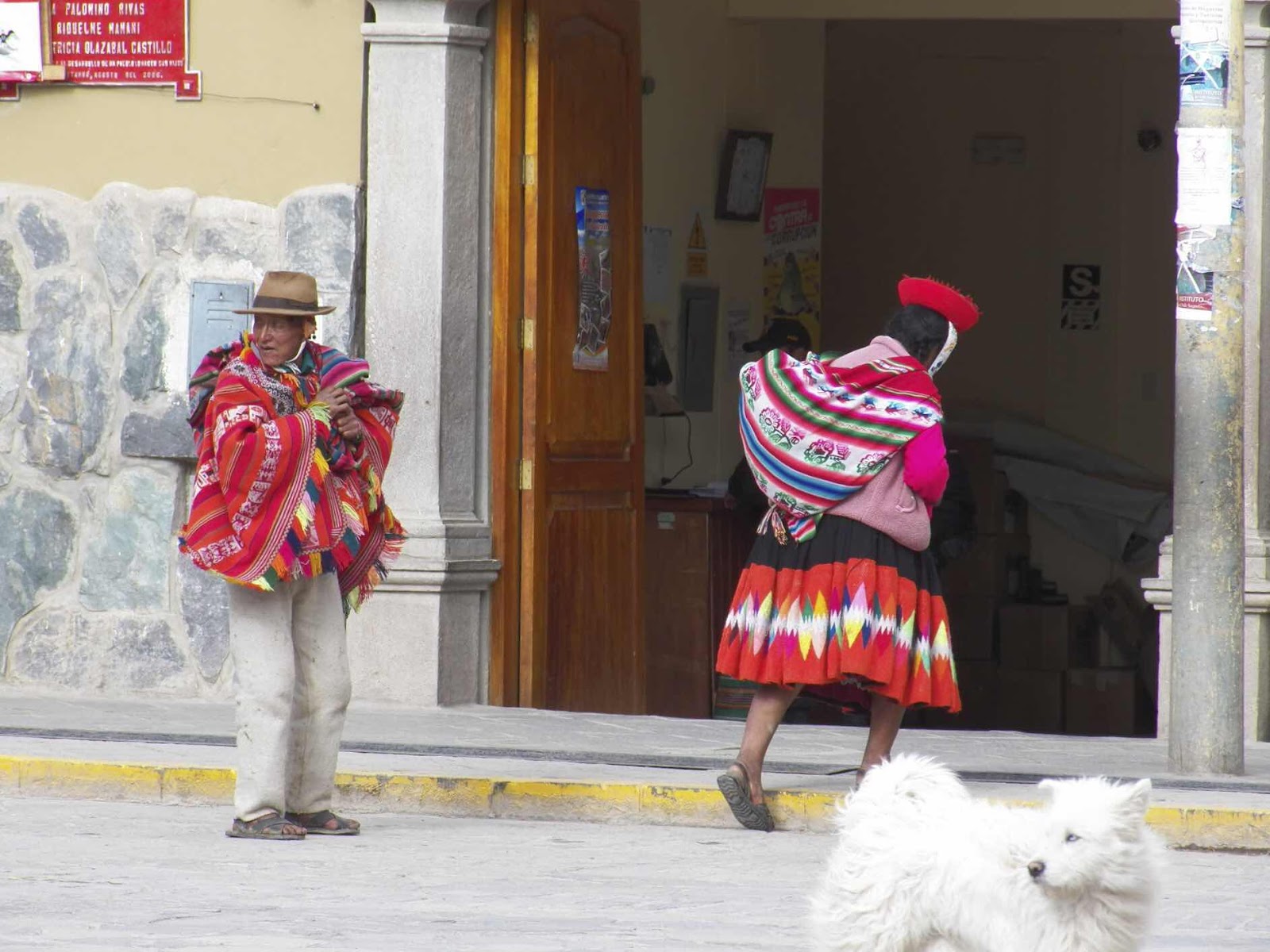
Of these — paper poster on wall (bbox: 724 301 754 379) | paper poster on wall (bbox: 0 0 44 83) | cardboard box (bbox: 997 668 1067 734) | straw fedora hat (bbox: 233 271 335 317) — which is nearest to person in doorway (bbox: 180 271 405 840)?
straw fedora hat (bbox: 233 271 335 317)

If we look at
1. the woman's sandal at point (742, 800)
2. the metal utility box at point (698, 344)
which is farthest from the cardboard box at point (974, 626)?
the woman's sandal at point (742, 800)

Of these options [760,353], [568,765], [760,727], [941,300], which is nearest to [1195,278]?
[941,300]

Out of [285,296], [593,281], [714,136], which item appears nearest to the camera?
[285,296]

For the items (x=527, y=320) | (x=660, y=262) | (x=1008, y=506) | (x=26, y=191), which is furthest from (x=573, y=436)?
(x=1008, y=506)

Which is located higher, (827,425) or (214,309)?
(214,309)

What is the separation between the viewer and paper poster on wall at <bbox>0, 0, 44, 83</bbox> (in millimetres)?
10438

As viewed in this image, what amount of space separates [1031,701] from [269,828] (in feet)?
23.6

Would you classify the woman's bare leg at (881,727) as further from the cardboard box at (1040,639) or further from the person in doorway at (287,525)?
the cardboard box at (1040,639)

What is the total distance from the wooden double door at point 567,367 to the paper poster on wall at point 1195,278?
3047 millimetres

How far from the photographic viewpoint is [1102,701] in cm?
1363

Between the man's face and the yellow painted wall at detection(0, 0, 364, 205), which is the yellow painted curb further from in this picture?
the yellow painted wall at detection(0, 0, 364, 205)

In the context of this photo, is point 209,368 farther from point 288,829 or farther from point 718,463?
point 718,463

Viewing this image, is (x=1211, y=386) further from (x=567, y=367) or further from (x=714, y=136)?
(x=714, y=136)

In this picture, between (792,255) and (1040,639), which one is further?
(1040,639)
